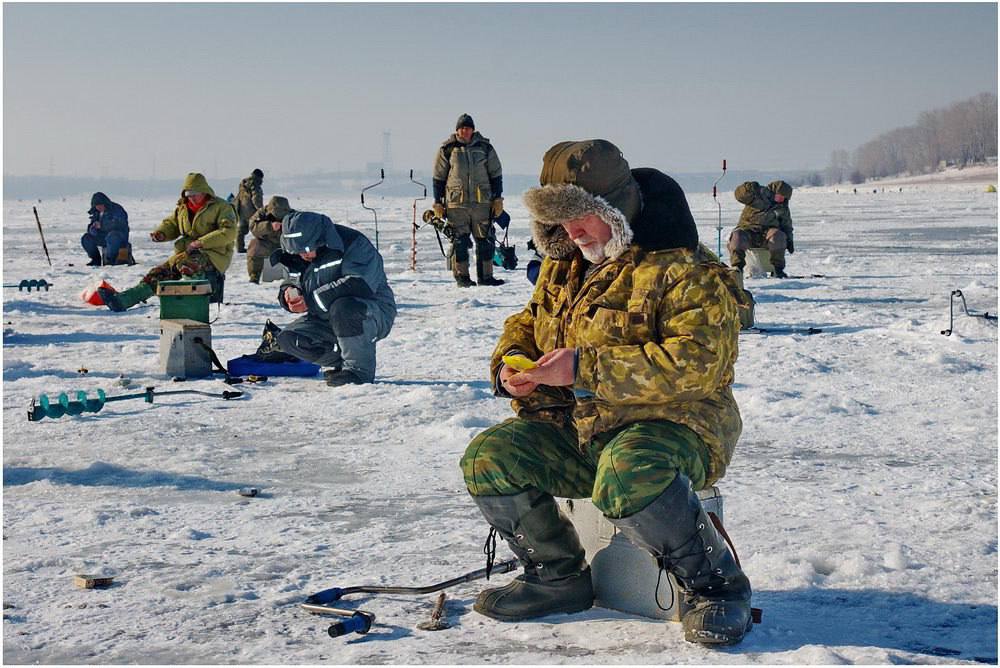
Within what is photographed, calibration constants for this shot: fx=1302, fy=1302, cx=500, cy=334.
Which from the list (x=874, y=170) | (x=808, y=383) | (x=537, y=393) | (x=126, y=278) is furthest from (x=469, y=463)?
(x=874, y=170)

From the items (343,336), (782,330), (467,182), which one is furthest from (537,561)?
(467,182)

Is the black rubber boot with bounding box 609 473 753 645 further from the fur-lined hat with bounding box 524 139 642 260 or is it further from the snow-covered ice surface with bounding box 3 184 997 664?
the fur-lined hat with bounding box 524 139 642 260

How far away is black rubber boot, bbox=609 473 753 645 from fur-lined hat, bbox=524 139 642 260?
0.74 metres

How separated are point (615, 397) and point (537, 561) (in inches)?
23.8

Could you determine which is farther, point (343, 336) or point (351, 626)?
point (343, 336)

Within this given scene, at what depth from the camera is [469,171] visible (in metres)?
14.4

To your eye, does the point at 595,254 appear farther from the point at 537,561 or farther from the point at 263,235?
the point at 263,235

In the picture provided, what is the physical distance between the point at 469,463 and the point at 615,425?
1.47 feet

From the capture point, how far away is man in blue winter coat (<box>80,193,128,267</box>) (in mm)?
19562

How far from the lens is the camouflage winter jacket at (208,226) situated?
1231 centimetres

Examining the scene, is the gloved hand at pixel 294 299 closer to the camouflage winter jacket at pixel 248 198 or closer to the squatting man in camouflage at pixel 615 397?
the squatting man in camouflage at pixel 615 397

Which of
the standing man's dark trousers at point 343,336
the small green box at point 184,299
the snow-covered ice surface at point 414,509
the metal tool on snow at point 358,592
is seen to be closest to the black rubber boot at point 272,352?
the standing man's dark trousers at point 343,336

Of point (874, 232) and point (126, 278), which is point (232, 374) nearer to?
point (126, 278)

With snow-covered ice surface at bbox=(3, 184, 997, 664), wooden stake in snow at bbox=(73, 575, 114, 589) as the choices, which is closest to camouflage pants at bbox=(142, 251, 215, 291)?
snow-covered ice surface at bbox=(3, 184, 997, 664)
